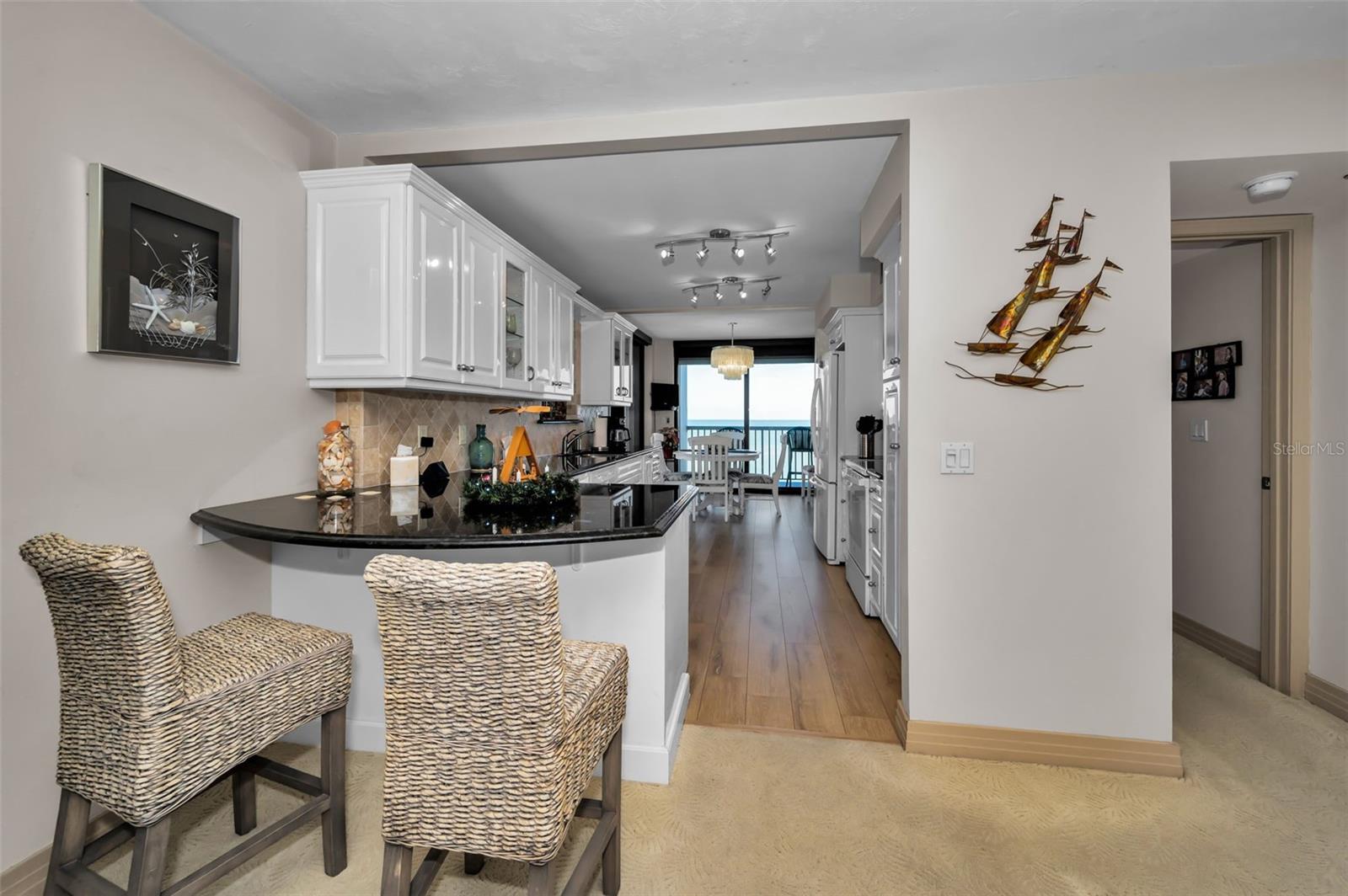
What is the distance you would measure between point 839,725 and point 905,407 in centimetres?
130

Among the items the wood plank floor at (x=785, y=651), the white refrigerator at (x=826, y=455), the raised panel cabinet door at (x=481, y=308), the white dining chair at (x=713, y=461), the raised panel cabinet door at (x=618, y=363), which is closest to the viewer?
the wood plank floor at (x=785, y=651)

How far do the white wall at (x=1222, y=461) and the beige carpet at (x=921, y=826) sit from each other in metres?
0.74

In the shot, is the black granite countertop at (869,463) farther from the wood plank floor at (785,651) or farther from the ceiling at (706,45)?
the ceiling at (706,45)

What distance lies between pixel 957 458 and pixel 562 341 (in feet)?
9.15

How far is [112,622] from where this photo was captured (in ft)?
3.75

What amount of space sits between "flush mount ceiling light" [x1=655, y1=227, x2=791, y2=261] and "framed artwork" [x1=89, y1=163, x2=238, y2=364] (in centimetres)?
239

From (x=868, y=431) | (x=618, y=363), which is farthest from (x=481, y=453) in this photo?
(x=618, y=363)

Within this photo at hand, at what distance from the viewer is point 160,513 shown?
1.73m

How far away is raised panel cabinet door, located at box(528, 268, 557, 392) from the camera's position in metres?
3.53

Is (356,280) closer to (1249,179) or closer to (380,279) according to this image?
(380,279)

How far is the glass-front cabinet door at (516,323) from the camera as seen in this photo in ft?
10.3

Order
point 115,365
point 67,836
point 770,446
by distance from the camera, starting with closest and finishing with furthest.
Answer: point 67,836
point 115,365
point 770,446

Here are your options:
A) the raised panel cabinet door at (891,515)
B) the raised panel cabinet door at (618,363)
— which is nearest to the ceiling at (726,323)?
the raised panel cabinet door at (618,363)

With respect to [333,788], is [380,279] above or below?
above
